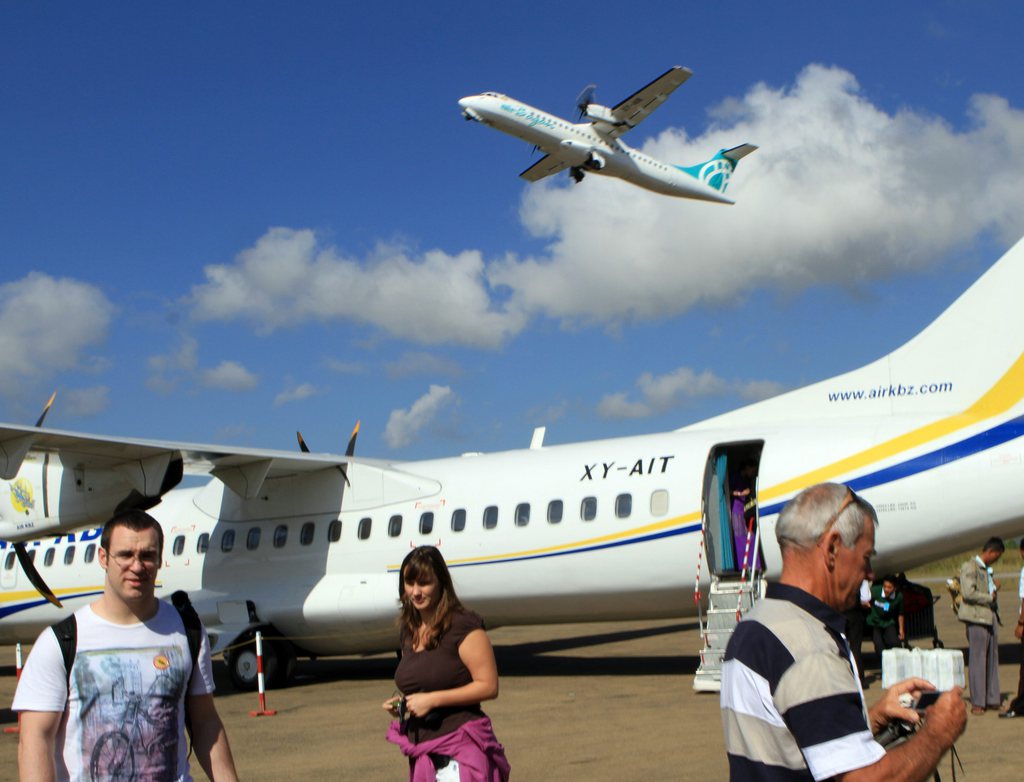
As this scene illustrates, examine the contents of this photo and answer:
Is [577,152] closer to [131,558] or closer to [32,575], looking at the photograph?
[32,575]

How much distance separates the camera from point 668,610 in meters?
14.1

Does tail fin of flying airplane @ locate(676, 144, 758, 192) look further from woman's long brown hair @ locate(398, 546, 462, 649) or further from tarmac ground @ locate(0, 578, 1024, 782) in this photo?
woman's long brown hair @ locate(398, 546, 462, 649)

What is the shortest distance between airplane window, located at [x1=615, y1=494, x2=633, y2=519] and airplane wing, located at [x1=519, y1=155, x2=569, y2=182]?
2260 cm

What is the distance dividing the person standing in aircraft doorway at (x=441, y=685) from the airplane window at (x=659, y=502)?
8881 mm

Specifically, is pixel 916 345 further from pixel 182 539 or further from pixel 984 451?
pixel 182 539

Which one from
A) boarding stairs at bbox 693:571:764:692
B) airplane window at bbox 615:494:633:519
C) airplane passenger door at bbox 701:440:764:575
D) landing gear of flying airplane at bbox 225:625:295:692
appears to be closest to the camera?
boarding stairs at bbox 693:571:764:692

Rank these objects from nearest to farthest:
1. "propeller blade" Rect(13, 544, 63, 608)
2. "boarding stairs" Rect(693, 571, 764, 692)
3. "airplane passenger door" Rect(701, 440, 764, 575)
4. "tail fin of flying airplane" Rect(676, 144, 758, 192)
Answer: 1. "boarding stairs" Rect(693, 571, 764, 692)
2. "airplane passenger door" Rect(701, 440, 764, 575)
3. "propeller blade" Rect(13, 544, 63, 608)
4. "tail fin of flying airplane" Rect(676, 144, 758, 192)

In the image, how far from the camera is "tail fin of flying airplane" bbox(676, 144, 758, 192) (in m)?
43.1

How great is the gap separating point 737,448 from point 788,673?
1162cm

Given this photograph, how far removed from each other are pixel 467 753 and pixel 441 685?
311mm

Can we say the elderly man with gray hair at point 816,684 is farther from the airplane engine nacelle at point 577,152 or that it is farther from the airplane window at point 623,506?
the airplane engine nacelle at point 577,152

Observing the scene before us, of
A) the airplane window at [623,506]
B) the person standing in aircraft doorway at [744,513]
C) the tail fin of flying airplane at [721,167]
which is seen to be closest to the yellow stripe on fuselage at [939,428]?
the person standing in aircraft doorway at [744,513]

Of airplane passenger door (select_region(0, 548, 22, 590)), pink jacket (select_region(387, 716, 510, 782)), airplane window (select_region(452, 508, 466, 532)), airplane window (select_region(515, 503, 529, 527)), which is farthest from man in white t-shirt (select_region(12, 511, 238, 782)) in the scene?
airplane passenger door (select_region(0, 548, 22, 590))

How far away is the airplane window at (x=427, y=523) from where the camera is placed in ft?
50.7
